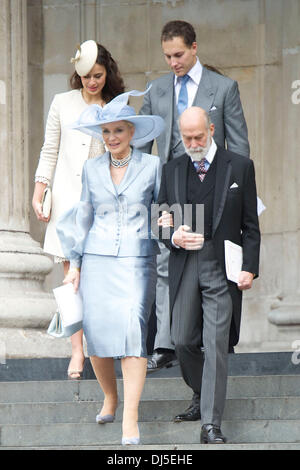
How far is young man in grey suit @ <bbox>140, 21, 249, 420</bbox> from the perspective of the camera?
8031 mm

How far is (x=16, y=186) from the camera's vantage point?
37.1 feet

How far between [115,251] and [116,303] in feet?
0.89

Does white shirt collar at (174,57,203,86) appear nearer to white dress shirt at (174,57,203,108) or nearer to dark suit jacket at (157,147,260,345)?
white dress shirt at (174,57,203,108)

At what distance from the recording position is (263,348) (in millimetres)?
12297

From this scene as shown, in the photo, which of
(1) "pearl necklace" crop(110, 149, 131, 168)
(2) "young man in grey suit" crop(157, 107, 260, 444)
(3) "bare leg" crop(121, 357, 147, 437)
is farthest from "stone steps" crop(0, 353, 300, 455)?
(1) "pearl necklace" crop(110, 149, 131, 168)

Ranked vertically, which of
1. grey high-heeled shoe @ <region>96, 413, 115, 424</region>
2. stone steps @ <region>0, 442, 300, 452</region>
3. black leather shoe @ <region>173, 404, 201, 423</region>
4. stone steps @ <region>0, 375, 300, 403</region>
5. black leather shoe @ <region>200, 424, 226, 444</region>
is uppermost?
stone steps @ <region>0, 375, 300, 403</region>

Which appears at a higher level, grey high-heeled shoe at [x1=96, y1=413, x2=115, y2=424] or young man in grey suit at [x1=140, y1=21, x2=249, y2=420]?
young man in grey suit at [x1=140, y1=21, x2=249, y2=420]

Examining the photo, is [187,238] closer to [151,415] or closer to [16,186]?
[151,415]

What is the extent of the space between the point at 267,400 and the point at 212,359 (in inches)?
28.5

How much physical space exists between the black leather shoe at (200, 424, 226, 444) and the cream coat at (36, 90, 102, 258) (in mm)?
2201

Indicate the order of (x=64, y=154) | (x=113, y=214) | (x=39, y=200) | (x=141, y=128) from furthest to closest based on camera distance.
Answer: (x=64, y=154) < (x=39, y=200) < (x=141, y=128) < (x=113, y=214)

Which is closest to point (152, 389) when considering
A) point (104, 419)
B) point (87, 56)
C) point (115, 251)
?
point (104, 419)

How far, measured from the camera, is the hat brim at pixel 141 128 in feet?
24.6

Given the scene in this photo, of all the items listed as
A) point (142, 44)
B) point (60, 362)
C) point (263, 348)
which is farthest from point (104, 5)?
point (60, 362)
